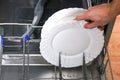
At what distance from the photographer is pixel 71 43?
920 millimetres

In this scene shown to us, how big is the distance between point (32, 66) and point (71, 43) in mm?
212

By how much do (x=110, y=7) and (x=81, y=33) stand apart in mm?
152

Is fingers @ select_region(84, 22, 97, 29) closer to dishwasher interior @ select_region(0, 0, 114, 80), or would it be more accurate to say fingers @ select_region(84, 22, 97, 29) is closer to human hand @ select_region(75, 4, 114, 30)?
human hand @ select_region(75, 4, 114, 30)

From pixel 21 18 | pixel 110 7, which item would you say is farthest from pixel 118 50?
pixel 110 7

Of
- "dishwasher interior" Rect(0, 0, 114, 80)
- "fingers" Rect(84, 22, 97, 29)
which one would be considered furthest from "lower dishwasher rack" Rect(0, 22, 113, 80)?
"fingers" Rect(84, 22, 97, 29)

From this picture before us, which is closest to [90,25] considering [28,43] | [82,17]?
[82,17]

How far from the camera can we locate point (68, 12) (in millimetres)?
879

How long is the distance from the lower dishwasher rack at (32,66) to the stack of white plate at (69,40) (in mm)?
55

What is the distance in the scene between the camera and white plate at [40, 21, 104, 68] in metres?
0.88

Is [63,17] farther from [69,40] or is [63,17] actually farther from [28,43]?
[28,43]

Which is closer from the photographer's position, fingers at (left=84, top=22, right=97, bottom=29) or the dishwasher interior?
fingers at (left=84, top=22, right=97, bottom=29)

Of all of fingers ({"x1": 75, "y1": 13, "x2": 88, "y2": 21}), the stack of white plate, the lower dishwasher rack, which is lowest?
the lower dishwasher rack

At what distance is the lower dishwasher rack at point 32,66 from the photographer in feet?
3.27

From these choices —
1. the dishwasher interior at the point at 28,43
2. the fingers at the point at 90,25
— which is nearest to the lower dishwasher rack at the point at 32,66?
the dishwasher interior at the point at 28,43
